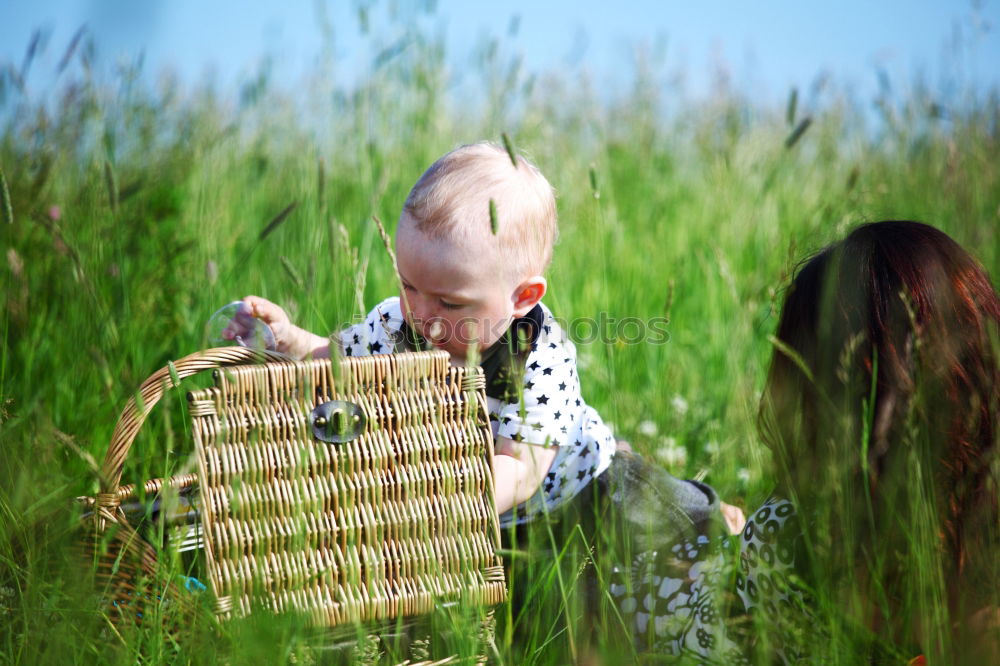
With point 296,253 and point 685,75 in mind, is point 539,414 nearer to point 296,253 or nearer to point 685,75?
point 296,253

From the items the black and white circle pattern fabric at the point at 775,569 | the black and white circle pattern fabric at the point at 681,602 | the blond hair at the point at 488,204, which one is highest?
the blond hair at the point at 488,204

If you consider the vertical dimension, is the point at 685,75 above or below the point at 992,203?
above

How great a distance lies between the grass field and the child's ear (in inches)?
5.6

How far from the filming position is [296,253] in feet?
7.64

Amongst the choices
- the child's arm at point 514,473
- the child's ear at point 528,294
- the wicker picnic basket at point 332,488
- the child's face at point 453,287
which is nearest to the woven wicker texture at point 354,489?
the wicker picnic basket at point 332,488

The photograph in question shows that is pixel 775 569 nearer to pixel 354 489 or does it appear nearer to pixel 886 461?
pixel 886 461

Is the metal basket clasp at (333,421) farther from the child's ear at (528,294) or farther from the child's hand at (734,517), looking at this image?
the child's hand at (734,517)

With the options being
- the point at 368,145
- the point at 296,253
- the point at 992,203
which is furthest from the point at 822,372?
the point at 992,203

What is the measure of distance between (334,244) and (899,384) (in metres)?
0.88

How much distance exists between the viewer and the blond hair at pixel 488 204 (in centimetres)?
164

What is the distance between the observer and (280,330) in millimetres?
1856

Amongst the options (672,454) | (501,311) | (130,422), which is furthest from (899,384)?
(130,422)

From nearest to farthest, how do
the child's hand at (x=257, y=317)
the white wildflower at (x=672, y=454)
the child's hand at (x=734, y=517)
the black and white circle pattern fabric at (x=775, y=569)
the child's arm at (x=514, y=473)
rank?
the black and white circle pattern fabric at (x=775, y=569)
the child's arm at (x=514, y=473)
the child's hand at (x=257, y=317)
the child's hand at (x=734, y=517)
the white wildflower at (x=672, y=454)

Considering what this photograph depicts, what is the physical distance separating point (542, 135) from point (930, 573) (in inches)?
109
